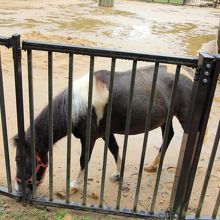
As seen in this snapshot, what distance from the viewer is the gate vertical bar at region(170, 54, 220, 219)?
2.35 m

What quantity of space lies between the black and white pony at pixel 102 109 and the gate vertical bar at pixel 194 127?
48cm

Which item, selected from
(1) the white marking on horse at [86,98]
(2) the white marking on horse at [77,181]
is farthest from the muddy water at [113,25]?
(1) the white marking on horse at [86,98]

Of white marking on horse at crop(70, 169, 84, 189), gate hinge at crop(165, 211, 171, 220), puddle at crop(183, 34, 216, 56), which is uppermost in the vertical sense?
gate hinge at crop(165, 211, 171, 220)

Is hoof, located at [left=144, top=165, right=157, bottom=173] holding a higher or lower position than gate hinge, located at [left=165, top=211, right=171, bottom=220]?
lower

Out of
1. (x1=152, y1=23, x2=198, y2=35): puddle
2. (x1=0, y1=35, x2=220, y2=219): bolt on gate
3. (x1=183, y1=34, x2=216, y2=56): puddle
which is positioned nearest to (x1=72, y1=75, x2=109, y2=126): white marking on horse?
(x1=0, y1=35, x2=220, y2=219): bolt on gate

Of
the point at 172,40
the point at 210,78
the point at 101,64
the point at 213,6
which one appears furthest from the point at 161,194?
the point at 213,6

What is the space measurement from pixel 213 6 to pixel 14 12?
682 inches

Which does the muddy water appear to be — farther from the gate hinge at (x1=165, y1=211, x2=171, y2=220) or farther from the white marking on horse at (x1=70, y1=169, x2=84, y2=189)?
the gate hinge at (x1=165, y1=211, x2=171, y2=220)

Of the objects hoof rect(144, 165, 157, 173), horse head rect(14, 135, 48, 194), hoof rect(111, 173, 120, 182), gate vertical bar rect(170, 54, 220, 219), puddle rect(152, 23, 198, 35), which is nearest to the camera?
gate vertical bar rect(170, 54, 220, 219)

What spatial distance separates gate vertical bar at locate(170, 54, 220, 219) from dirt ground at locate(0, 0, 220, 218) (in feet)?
2.33

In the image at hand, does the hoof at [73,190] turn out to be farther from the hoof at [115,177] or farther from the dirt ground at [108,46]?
the hoof at [115,177]

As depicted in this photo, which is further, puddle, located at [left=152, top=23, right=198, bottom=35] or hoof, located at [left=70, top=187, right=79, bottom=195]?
puddle, located at [left=152, top=23, right=198, bottom=35]

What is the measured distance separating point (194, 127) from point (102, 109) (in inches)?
37.0

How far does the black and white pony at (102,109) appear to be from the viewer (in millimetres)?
3098
